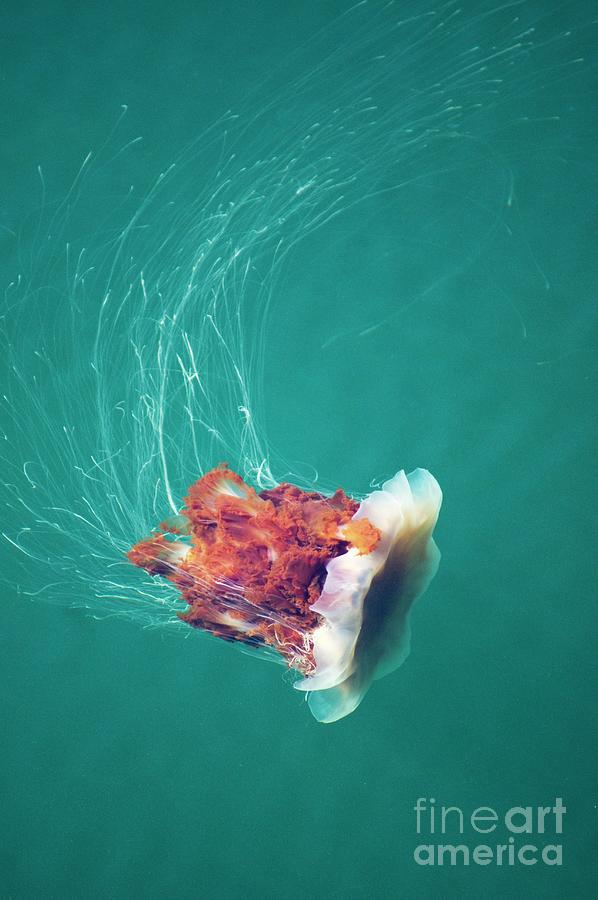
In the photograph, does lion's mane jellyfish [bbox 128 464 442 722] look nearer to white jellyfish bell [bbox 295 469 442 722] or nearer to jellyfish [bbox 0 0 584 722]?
white jellyfish bell [bbox 295 469 442 722]

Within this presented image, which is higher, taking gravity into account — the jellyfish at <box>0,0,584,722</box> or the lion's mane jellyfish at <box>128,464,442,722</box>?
the jellyfish at <box>0,0,584,722</box>

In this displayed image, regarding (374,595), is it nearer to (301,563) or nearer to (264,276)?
(301,563)

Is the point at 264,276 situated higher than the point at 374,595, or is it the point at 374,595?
the point at 264,276

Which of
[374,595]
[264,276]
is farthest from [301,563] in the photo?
[264,276]

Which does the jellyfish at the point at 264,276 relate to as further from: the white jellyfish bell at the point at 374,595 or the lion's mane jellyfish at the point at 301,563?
the white jellyfish bell at the point at 374,595

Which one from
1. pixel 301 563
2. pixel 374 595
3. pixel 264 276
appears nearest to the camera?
pixel 301 563

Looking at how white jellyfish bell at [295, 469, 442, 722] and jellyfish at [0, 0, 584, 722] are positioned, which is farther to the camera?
jellyfish at [0, 0, 584, 722]

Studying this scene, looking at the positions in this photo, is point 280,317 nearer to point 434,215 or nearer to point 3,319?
point 434,215

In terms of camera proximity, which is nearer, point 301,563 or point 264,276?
point 301,563

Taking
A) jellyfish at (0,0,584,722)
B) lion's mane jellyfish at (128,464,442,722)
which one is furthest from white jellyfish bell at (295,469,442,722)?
jellyfish at (0,0,584,722)
